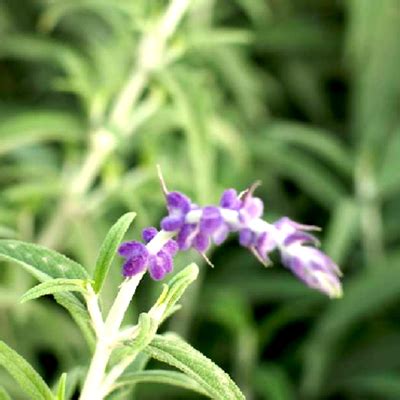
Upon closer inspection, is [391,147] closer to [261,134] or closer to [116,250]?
[261,134]

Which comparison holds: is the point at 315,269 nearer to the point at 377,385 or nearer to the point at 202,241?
the point at 202,241

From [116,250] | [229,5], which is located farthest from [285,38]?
[116,250]

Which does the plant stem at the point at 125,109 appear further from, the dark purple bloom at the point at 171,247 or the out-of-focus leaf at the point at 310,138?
the dark purple bloom at the point at 171,247

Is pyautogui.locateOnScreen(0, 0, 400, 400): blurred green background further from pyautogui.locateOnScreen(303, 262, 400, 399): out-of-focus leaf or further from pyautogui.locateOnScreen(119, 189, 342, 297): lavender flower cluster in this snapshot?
pyautogui.locateOnScreen(119, 189, 342, 297): lavender flower cluster

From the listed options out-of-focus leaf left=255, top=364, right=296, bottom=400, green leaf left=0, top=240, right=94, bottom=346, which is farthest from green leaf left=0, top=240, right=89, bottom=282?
out-of-focus leaf left=255, top=364, right=296, bottom=400

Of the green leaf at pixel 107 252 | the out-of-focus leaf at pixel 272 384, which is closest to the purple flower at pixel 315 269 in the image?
the green leaf at pixel 107 252
